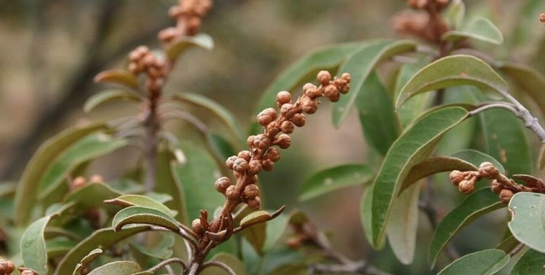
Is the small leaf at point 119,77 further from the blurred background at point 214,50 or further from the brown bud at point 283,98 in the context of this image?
the blurred background at point 214,50

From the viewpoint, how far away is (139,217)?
96 cm

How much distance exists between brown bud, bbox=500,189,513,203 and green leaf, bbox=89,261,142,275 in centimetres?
41

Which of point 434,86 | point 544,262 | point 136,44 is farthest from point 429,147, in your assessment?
point 136,44

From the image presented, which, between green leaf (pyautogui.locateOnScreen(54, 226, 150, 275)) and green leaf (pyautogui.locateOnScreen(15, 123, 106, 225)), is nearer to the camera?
green leaf (pyautogui.locateOnScreen(54, 226, 150, 275))

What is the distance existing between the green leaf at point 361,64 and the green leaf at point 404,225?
0.63ft

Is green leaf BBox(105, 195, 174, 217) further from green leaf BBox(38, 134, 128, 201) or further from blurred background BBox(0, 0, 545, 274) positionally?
blurred background BBox(0, 0, 545, 274)

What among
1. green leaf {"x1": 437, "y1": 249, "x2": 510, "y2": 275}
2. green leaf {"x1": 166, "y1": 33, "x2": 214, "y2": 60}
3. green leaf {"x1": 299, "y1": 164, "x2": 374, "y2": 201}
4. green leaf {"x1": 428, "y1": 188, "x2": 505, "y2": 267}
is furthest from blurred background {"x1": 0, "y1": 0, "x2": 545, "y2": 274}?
green leaf {"x1": 437, "y1": 249, "x2": 510, "y2": 275}

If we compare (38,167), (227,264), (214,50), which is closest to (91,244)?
(227,264)

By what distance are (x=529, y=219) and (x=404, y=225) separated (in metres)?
0.33

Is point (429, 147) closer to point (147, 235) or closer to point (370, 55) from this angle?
point (370, 55)

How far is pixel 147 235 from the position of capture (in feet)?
4.67

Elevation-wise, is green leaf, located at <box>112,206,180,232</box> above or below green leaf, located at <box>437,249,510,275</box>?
above

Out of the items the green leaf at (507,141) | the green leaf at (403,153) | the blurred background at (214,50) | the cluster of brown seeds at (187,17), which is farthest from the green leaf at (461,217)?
the blurred background at (214,50)

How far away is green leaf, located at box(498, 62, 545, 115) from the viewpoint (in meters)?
1.40
